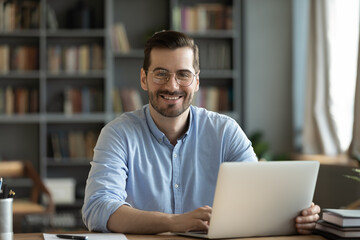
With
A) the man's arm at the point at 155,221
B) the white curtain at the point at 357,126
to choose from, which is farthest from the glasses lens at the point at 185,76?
the white curtain at the point at 357,126

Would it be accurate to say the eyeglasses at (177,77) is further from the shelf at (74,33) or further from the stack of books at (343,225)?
the shelf at (74,33)

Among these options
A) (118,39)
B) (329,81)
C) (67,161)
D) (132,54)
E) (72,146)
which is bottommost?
(67,161)

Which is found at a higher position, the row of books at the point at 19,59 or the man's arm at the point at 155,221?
the row of books at the point at 19,59

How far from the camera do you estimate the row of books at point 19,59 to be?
5.72m

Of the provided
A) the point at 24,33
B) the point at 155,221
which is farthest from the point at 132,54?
the point at 155,221

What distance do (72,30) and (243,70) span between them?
1.67 m

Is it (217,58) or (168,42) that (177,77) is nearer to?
(168,42)

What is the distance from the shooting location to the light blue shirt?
7.21 ft

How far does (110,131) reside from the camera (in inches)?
87.3

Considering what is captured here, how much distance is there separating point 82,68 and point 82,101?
0.31 m

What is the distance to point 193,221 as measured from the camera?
71.3 inches

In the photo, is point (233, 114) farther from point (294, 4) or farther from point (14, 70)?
point (14, 70)

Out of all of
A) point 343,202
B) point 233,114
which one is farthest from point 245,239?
point 233,114

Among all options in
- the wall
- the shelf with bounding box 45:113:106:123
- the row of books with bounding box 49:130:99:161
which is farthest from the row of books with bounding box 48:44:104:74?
the wall
